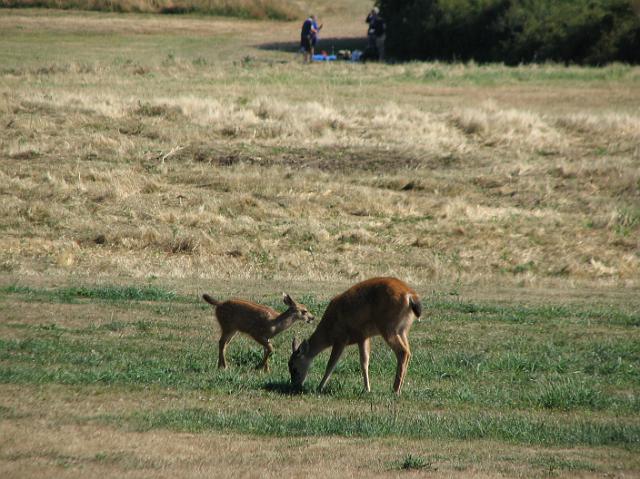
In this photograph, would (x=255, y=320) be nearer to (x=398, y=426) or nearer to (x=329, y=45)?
(x=398, y=426)

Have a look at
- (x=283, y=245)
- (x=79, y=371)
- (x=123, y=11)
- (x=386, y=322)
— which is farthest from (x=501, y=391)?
(x=123, y=11)

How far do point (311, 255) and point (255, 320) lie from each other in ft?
36.4

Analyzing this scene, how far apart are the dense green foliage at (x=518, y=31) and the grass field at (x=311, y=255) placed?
Result: 588cm

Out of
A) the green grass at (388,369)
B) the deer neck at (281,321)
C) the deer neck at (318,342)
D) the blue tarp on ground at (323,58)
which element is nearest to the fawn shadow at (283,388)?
the green grass at (388,369)

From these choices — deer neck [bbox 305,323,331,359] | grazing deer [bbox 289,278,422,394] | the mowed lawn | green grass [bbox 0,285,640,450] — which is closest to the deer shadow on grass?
green grass [bbox 0,285,640,450]

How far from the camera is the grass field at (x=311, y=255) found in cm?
993

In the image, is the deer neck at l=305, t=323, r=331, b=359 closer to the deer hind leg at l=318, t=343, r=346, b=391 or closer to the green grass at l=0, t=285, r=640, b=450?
the deer hind leg at l=318, t=343, r=346, b=391

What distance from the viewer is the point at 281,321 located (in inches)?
539

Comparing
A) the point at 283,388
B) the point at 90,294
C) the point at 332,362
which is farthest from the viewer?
the point at 90,294

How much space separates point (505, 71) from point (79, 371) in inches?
1587

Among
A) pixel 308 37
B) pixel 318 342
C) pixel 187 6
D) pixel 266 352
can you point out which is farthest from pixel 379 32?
pixel 318 342

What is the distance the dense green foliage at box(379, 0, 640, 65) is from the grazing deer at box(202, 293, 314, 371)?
43212 millimetres

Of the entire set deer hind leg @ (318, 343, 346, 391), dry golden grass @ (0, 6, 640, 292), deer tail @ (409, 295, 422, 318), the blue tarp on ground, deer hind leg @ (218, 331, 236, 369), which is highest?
deer tail @ (409, 295, 422, 318)

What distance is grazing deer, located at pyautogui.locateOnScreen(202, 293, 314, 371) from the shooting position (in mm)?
13594
